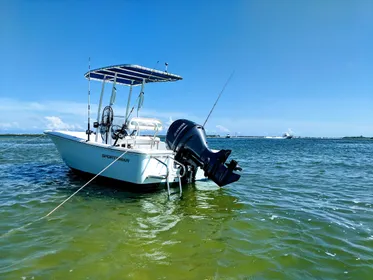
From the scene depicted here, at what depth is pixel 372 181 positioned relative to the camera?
11500 millimetres

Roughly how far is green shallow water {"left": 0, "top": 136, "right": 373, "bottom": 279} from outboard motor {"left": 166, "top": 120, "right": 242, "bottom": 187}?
85 cm

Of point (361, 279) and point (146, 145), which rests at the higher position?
point (146, 145)

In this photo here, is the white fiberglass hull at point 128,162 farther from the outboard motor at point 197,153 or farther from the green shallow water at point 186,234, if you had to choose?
the green shallow water at point 186,234

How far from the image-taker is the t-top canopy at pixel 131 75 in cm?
976

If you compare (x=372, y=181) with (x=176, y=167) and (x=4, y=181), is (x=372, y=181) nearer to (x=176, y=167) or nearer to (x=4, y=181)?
(x=176, y=167)

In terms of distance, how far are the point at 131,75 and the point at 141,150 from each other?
3.89 m

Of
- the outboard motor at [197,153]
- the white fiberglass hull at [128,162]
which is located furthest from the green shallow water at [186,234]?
the outboard motor at [197,153]

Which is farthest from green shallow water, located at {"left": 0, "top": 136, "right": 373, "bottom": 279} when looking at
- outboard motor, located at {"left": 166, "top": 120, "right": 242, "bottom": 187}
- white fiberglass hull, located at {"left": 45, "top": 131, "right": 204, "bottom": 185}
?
outboard motor, located at {"left": 166, "top": 120, "right": 242, "bottom": 187}

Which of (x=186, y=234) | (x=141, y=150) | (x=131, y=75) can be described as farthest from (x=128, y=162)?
(x=131, y=75)

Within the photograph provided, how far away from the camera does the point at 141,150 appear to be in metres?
8.15

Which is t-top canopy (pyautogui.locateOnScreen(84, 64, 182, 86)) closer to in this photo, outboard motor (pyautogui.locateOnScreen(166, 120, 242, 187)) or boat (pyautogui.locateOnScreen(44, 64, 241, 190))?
boat (pyautogui.locateOnScreen(44, 64, 241, 190))

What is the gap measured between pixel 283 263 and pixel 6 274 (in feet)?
13.0

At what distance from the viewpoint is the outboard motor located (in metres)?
7.43

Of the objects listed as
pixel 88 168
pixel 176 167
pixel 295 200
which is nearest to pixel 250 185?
pixel 295 200
